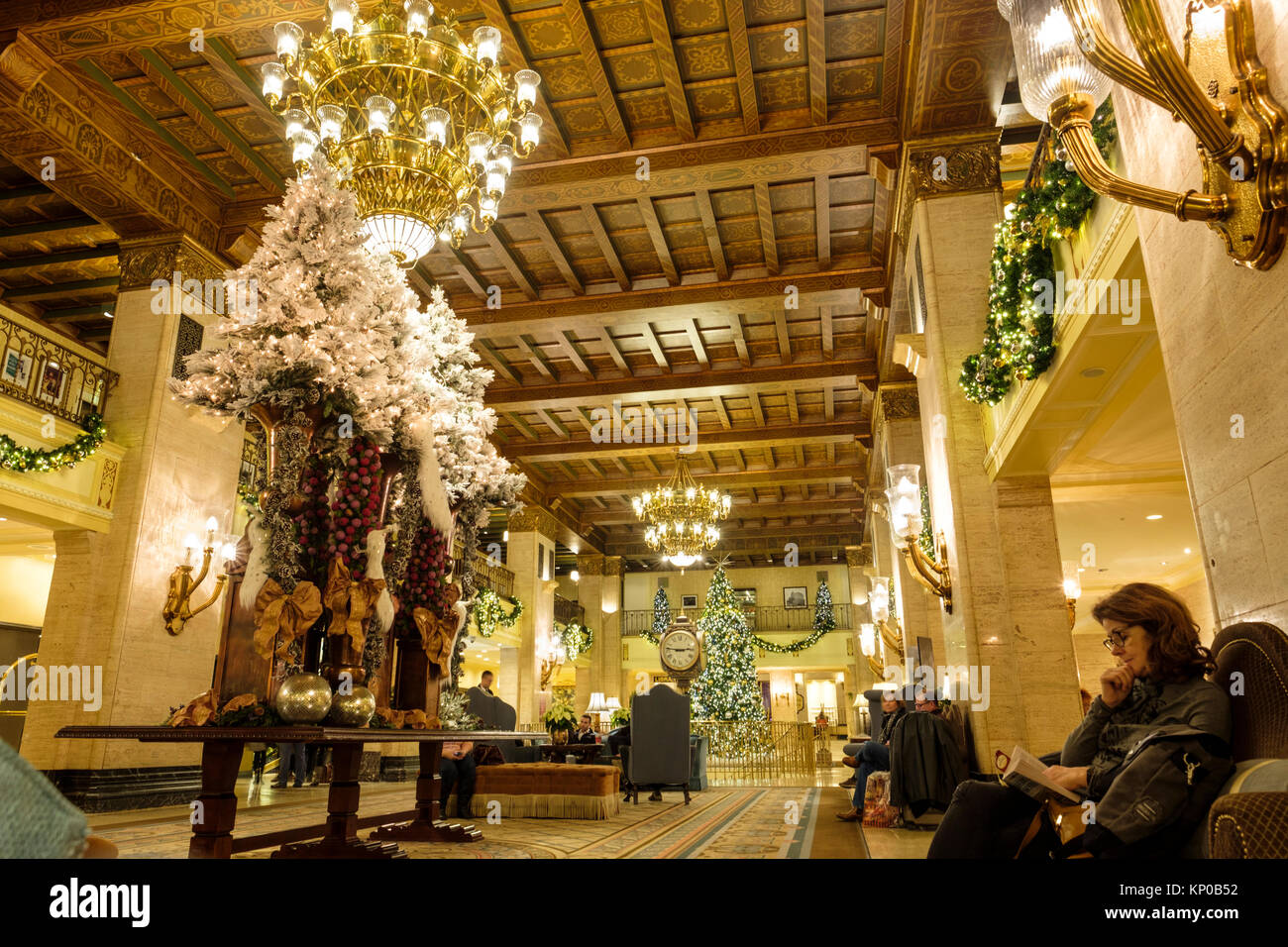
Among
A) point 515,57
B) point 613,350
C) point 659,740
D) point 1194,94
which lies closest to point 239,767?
point 1194,94

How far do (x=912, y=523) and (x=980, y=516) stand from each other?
0.68 meters

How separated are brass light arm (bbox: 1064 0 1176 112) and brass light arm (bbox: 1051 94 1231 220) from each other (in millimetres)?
158

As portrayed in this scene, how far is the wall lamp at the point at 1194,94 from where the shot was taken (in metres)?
2.04

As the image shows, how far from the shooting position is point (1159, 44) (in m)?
2.01

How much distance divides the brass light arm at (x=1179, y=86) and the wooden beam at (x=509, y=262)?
334 inches

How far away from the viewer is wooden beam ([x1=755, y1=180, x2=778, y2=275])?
925cm

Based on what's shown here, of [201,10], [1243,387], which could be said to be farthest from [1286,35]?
[201,10]

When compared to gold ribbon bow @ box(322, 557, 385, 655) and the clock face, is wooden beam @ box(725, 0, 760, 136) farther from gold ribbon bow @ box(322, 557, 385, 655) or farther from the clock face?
the clock face

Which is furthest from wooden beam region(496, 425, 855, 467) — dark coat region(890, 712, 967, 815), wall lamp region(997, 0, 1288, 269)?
wall lamp region(997, 0, 1288, 269)

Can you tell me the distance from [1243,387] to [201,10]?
25.7ft

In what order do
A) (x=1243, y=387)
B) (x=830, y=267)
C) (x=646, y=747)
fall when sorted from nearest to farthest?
(x=1243, y=387) < (x=646, y=747) < (x=830, y=267)

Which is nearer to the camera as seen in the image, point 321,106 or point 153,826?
point 321,106
